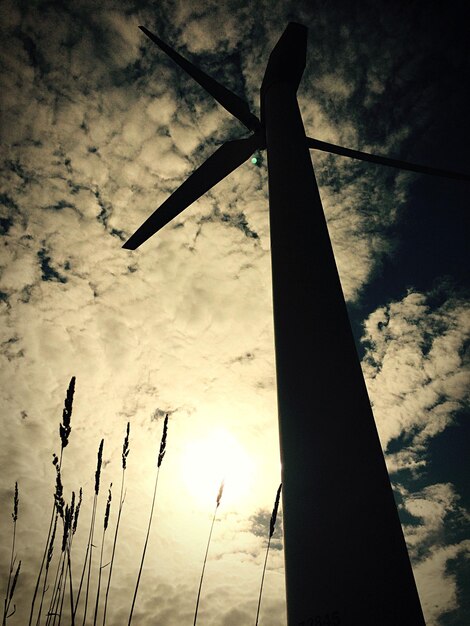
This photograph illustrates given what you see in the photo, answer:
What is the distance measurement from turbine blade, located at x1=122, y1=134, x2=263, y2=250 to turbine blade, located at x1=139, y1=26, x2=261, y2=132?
65 centimetres

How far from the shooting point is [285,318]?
3414mm

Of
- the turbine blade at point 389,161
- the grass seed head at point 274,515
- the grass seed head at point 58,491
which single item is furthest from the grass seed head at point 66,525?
the turbine blade at point 389,161

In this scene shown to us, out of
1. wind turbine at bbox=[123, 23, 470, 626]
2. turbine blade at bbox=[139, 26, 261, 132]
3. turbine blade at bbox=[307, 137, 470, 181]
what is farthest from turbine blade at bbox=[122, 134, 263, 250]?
wind turbine at bbox=[123, 23, 470, 626]

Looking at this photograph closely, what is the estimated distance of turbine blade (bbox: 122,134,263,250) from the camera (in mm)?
8430

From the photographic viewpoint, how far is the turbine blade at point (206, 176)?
8.43 m

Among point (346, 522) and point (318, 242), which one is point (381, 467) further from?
point (318, 242)

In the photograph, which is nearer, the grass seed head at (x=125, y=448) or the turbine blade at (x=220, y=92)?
the grass seed head at (x=125, y=448)

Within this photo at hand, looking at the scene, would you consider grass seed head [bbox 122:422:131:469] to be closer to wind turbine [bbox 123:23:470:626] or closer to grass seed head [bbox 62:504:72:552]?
grass seed head [bbox 62:504:72:552]

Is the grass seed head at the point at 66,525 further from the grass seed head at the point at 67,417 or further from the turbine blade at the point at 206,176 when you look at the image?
the turbine blade at the point at 206,176

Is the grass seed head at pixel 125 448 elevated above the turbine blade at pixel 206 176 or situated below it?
below

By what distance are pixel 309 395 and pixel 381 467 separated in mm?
674

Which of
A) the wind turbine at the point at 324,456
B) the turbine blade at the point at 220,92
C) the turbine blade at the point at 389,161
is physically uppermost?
the turbine blade at the point at 220,92

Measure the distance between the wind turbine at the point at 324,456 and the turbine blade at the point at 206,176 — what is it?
439 centimetres

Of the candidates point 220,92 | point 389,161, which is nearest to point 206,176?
point 220,92
